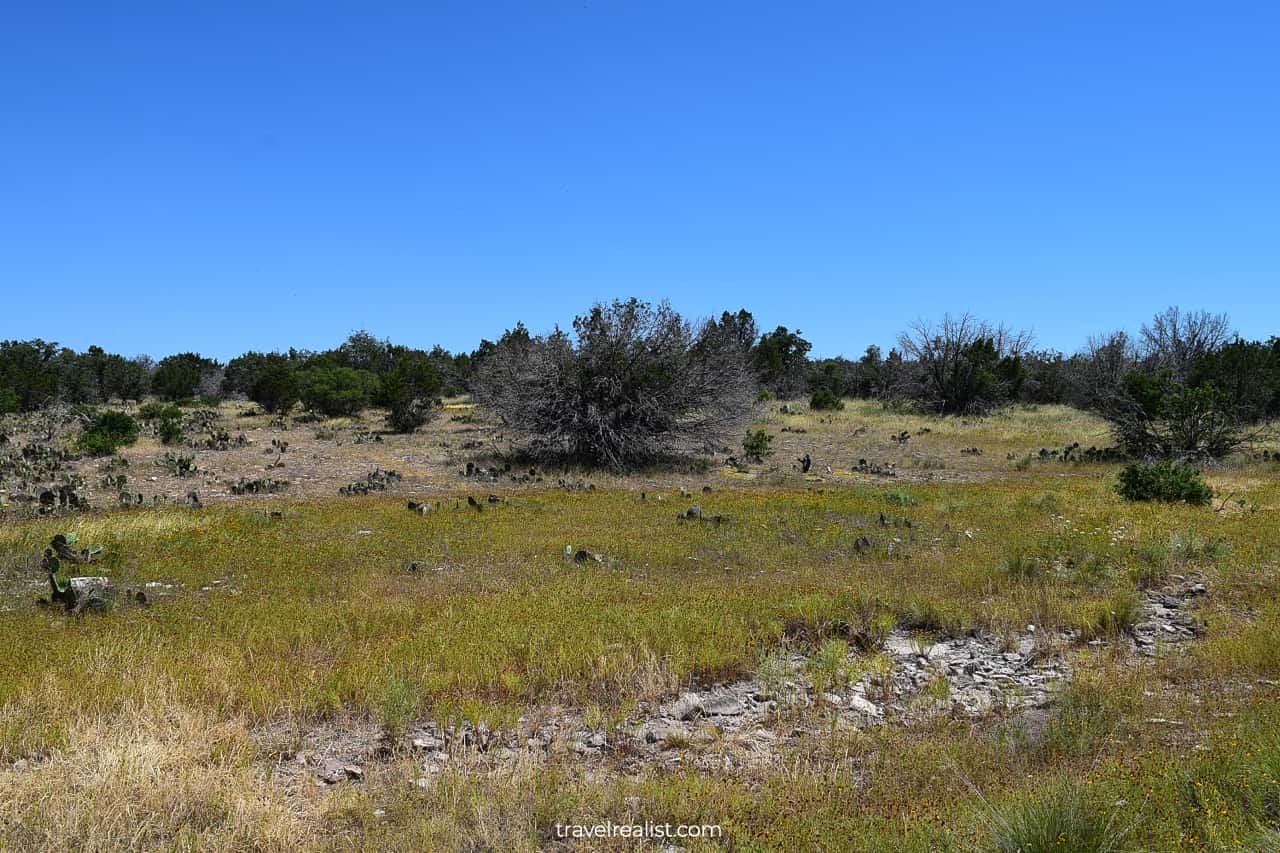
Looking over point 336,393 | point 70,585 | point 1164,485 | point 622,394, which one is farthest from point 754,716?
point 336,393

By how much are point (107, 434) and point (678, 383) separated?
16.4 meters

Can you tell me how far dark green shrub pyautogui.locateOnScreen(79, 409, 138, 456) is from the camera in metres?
21.1

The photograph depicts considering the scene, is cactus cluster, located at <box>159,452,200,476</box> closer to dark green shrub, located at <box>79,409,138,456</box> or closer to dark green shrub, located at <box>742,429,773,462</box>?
dark green shrub, located at <box>79,409,138,456</box>

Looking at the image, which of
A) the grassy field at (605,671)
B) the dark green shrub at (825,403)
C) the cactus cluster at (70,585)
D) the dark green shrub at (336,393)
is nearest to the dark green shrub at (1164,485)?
the grassy field at (605,671)

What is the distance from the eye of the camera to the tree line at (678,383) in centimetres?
2175

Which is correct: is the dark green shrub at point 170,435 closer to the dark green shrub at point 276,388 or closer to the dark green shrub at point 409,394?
the dark green shrub at point 409,394

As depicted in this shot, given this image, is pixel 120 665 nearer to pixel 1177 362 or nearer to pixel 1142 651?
pixel 1142 651

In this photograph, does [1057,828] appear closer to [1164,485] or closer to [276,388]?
[1164,485]

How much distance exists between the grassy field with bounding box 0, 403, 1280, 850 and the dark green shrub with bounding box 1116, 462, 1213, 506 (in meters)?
0.60

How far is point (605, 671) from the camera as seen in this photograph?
6.09m

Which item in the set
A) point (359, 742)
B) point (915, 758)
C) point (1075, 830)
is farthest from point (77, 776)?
point (1075, 830)

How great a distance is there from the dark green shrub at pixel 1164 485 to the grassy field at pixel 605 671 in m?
0.60

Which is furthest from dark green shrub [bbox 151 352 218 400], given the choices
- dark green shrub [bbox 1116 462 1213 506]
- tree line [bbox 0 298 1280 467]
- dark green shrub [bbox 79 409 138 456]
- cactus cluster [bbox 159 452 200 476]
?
dark green shrub [bbox 1116 462 1213 506]

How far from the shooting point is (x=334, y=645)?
22.2 feet
